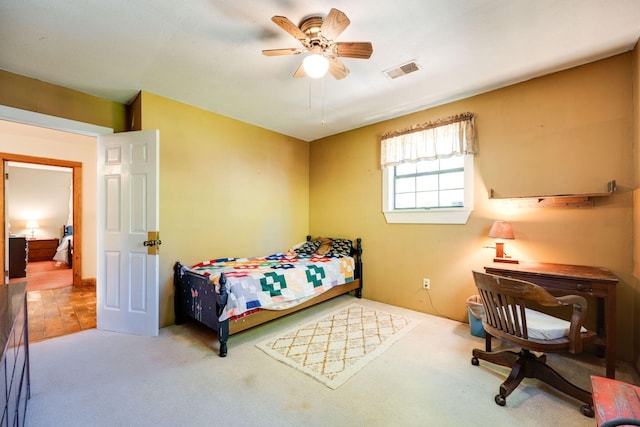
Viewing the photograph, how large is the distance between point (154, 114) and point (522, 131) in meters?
3.80

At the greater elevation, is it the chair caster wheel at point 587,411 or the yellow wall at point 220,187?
the yellow wall at point 220,187

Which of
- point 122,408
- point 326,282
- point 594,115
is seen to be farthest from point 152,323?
point 594,115

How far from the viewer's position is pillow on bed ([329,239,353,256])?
3.93m

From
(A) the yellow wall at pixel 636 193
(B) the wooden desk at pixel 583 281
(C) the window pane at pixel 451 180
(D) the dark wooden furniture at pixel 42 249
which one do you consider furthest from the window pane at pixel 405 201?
(D) the dark wooden furniture at pixel 42 249

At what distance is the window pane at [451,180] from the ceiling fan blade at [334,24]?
2163mm

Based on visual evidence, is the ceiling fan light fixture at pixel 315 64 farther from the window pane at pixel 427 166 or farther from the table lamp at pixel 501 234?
the table lamp at pixel 501 234

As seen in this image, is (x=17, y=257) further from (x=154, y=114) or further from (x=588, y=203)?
(x=588, y=203)

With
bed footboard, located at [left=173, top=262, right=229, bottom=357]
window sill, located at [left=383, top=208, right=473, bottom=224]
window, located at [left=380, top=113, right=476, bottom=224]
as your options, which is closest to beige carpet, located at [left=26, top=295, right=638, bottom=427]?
bed footboard, located at [left=173, top=262, right=229, bottom=357]

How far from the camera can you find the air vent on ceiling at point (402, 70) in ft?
7.88

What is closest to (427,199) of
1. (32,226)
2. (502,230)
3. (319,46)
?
(502,230)

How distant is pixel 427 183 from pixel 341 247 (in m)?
1.46

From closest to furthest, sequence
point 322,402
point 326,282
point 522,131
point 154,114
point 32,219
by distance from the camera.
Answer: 1. point 322,402
2. point 522,131
3. point 154,114
4. point 326,282
5. point 32,219

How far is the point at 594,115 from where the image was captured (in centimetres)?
235

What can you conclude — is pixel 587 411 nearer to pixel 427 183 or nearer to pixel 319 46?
pixel 427 183
